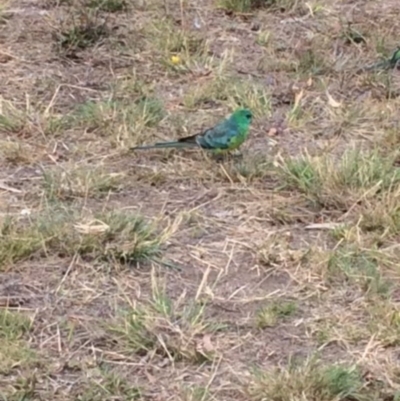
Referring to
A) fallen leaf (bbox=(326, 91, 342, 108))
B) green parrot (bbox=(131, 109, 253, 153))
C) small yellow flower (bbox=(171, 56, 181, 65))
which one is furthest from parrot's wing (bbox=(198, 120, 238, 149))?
small yellow flower (bbox=(171, 56, 181, 65))

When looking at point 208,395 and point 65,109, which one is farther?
point 65,109

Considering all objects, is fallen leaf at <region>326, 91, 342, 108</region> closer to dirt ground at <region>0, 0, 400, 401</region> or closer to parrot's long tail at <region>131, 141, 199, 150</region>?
dirt ground at <region>0, 0, 400, 401</region>

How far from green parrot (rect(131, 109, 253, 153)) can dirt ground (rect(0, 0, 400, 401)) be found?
66 mm

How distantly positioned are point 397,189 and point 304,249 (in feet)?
1.55

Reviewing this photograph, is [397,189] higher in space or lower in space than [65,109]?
higher

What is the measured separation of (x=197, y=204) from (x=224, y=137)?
370 mm

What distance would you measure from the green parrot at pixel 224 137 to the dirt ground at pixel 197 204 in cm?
7

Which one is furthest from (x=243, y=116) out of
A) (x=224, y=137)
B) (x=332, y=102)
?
(x=332, y=102)

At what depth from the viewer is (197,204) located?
4320mm

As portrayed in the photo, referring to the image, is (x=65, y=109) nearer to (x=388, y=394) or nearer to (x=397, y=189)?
(x=397, y=189)

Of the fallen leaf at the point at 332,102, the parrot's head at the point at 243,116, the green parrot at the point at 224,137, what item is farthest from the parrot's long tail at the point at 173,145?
the fallen leaf at the point at 332,102

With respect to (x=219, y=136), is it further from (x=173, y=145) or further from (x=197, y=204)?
(x=197, y=204)

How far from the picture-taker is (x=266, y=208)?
4246mm

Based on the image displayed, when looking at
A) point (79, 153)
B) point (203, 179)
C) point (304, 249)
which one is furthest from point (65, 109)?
point (304, 249)
